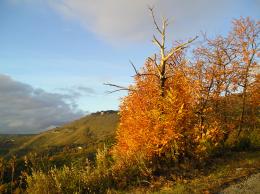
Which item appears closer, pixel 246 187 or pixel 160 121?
pixel 246 187

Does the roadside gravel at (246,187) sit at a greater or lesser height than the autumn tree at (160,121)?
lesser

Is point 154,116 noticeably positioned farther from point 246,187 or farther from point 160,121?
point 246,187

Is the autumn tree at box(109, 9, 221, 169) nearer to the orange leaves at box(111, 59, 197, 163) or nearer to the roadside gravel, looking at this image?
the orange leaves at box(111, 59, 197, 163)

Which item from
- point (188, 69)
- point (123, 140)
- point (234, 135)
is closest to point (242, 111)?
point (234, 135)

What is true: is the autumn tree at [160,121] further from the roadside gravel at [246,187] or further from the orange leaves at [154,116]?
the roadside gravel at [246,187]

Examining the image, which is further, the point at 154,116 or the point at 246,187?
the point at 154,116

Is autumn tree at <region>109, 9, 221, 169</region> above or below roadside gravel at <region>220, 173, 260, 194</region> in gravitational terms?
above

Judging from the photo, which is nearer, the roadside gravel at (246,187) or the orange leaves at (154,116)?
the roadside gravel at (246,187)

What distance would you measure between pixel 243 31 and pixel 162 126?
54.0ft

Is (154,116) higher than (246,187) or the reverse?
higher

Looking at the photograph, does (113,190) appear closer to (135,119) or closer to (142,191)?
(142,191)

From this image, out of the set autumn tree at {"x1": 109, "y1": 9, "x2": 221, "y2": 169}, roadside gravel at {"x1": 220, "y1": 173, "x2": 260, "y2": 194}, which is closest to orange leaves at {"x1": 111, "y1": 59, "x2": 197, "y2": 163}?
autumn tree at {"x1": 109, "y1": 9, "x2": 221, "y2": 169}

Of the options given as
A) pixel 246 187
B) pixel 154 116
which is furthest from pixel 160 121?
pixel 246 187

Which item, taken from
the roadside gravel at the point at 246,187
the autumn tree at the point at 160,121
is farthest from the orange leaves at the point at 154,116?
the roadside gravel at the point at 246,187
